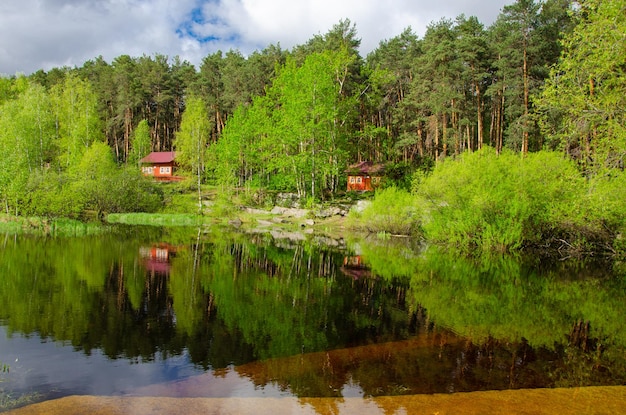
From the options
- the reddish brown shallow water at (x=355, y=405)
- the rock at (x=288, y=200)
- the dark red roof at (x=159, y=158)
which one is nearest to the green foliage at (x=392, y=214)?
the rock at (x=288, y=200)

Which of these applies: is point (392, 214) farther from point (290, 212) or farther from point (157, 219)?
point (157, 219)

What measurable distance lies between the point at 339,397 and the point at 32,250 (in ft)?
70.1

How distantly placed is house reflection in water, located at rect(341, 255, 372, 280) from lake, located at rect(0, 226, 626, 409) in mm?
199

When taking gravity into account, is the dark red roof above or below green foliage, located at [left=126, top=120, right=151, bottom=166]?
below

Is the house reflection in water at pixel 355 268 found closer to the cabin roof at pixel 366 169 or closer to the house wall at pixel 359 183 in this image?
the cabin roof at pixel 366 169

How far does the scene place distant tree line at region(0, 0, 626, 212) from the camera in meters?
40.7

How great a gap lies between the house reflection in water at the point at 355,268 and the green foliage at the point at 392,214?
413 inches

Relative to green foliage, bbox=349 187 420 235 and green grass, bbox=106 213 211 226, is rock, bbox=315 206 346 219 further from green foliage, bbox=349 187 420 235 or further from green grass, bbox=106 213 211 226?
green grass, bbox=106 213 211 226

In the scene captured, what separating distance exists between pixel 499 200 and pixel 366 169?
98.1 ft

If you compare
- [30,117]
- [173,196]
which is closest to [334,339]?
[173,196]

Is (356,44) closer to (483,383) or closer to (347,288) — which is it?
(347,288)

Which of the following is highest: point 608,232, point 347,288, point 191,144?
point 191,144

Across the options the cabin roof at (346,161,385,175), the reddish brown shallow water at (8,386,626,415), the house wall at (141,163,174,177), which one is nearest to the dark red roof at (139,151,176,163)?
the house wall at (141,163,174,177)

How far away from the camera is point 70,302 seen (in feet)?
42.1
